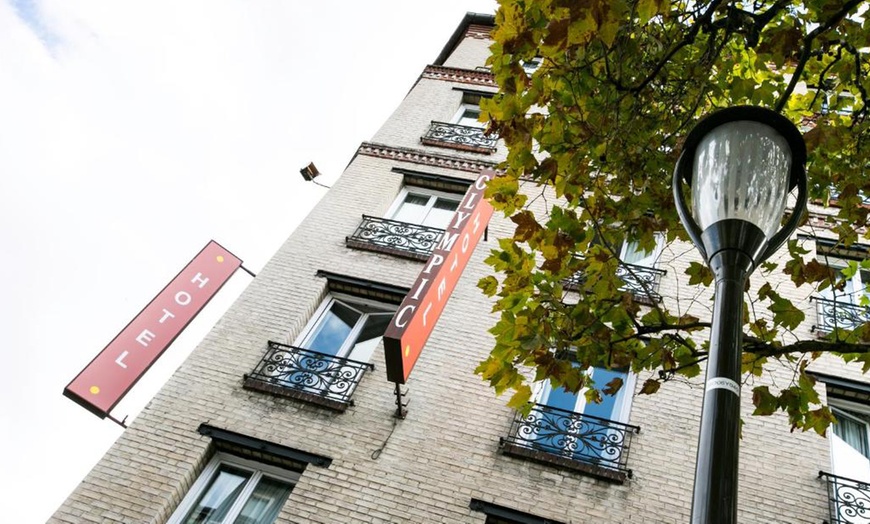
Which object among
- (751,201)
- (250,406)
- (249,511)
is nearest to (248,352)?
(250,406)

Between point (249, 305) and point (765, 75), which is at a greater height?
point (765, 75)

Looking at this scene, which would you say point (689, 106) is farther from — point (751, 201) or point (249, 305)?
point (249, 305)

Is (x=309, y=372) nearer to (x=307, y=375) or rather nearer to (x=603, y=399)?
(x=307, y=375)

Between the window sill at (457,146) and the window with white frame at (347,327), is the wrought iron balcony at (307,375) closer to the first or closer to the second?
the window with white frame at (347,327)

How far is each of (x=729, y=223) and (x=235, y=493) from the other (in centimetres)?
779

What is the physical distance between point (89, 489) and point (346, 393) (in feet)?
11.1

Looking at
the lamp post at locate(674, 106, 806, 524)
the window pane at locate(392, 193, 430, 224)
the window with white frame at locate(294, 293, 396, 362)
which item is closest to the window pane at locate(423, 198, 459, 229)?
the window pane at locate(392, 193, 430, 224)

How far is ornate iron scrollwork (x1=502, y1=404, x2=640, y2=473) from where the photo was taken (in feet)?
27.3

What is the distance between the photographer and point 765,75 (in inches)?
267

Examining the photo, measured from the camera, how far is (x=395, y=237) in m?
12.0

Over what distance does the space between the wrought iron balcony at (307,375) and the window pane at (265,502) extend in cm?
118

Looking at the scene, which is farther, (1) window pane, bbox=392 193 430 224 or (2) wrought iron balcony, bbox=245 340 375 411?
(1) window pane, bbox=392 193 430 224

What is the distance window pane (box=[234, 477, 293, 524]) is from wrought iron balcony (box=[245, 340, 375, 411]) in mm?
1184

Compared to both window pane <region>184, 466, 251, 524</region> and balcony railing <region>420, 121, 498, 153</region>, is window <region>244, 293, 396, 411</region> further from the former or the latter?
balcony railing <region>420, 121, 498, 153</region>
